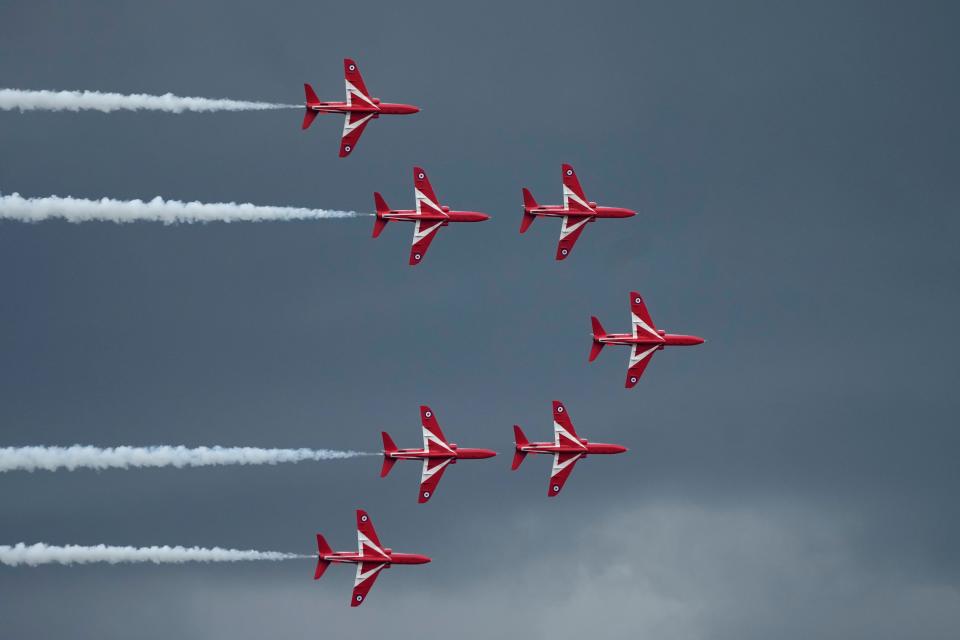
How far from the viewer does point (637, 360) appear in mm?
118188

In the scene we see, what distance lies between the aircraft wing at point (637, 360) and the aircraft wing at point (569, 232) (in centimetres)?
615

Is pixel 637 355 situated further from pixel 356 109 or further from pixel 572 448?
pixel 356 109

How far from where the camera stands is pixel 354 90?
367 feet

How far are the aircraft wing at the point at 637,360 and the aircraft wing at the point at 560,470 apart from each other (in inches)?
189

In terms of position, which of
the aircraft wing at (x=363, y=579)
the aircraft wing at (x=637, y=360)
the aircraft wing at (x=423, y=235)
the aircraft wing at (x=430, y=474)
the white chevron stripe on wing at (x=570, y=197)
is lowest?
the aircraft wing at (x=363, y=579)

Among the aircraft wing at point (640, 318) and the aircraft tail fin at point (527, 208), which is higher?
the aircraft tail fin at point (527, 208)

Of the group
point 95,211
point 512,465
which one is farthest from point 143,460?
point 512,465

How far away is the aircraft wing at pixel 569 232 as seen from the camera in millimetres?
117062

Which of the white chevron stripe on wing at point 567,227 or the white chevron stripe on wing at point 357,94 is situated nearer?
the white chevron stripe on wing at point 357,94

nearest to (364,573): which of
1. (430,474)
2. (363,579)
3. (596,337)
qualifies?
(363,579)

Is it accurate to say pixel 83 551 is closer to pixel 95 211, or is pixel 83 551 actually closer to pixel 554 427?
pixel 95 211

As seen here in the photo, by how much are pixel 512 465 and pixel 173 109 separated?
2362 centimetres

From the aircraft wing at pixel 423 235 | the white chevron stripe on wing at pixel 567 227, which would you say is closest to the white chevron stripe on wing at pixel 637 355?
the white chevron stripe on wing at pixel 567 227

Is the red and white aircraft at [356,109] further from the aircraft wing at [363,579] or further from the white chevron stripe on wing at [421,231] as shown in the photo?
the aircraft wing at [363,579]
